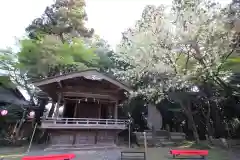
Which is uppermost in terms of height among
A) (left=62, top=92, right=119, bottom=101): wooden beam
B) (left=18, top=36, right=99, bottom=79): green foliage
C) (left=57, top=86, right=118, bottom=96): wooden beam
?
(left=18, top=36, right=99, bottom=79): green foliage

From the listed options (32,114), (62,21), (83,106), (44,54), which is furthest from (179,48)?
(32,114)

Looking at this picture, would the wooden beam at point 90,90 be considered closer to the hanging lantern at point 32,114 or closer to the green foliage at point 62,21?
the hanging lantern at point 32,114

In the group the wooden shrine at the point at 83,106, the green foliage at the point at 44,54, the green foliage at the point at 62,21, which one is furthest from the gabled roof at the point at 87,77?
the green foliage at the point at 62,21

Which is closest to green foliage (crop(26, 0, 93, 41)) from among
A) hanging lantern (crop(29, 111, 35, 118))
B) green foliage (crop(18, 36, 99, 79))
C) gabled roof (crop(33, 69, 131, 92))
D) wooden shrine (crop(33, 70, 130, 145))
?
green foliage (crop(18, 36, 99, 79))

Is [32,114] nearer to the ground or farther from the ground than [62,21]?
nearer to the ground

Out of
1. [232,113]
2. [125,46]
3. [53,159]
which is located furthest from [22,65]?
[232,113]

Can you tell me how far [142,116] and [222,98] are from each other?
9101 mm

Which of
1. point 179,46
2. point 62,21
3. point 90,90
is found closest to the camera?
point 90,90

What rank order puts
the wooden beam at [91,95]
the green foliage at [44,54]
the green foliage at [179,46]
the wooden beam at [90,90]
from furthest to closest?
the green foliage at [44,54]
the green foliage at [179,46]
the wooden beam at [91,95]
the wooden beam at [90,90]

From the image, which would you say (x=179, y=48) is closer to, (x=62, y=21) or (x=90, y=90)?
(x=90, y=90)

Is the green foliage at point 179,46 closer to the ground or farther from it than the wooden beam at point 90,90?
farther from it

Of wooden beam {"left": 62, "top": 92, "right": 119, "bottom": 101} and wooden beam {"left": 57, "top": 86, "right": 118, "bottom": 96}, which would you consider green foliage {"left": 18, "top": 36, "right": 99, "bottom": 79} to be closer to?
wooden beam {"left": 57, "top": 86, "right": 118, "bottom": 96}

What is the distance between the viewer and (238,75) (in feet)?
52.3

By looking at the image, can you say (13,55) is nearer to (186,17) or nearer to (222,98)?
(186,17)
